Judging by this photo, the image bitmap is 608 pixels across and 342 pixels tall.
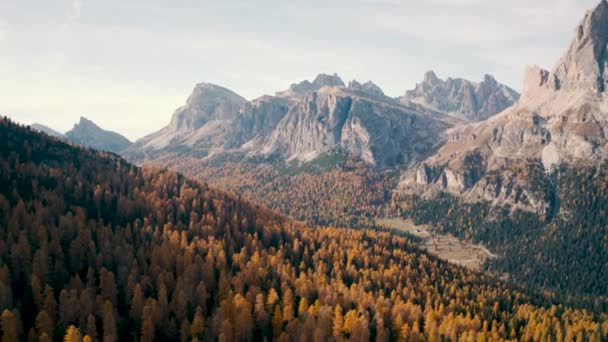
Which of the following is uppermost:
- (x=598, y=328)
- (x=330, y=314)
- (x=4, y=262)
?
(x=4, y=262)

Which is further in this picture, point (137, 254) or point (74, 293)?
point (137, 254)

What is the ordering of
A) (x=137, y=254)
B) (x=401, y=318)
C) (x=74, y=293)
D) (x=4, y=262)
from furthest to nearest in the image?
(x=137, y=254) → (x=401, y=318) → (x=4, y=262) → (x=74, y=293)

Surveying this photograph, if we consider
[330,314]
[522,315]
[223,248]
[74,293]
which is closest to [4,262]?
[74,293]

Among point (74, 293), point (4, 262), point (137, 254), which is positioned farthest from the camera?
point (137, 254)

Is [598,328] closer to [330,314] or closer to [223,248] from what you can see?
[330,314]

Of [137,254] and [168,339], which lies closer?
[168,339]

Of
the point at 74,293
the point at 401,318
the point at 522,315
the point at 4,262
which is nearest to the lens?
the point at 74,293

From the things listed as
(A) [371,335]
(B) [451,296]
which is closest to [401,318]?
(A) [371,335]

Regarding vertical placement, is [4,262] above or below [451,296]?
above

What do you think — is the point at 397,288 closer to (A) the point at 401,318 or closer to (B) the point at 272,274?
(A) the point at 401,318
